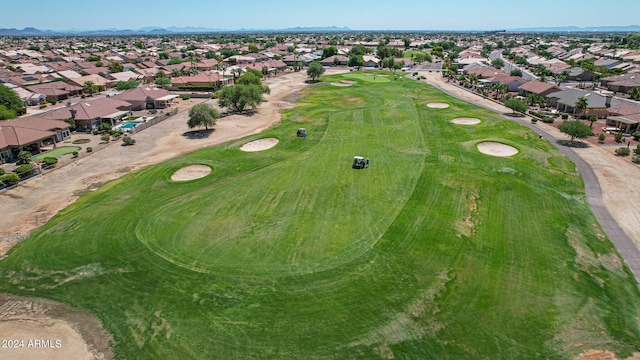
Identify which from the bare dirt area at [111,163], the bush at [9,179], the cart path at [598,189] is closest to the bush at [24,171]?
the bare dirt area at [111,163]

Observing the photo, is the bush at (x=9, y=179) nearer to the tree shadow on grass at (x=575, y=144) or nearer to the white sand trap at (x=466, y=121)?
the white sand trap at (x=466, y=121)

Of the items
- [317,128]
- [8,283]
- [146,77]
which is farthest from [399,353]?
[146,77]

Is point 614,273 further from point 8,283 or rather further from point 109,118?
point 109,118

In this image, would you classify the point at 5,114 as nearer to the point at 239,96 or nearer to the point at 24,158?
the point at 24,158

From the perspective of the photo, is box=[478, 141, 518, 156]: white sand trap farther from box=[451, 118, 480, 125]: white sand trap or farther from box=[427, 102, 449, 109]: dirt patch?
box=[427, 102, 449, 109]: dirt patch

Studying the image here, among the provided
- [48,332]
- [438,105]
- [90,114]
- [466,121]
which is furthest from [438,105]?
[48,332]

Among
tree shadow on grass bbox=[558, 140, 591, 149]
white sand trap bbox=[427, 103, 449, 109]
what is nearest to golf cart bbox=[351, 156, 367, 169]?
tree shadow on grass bbox=[558, 140, 591, 149]
